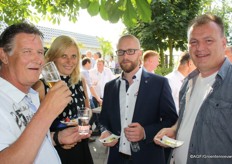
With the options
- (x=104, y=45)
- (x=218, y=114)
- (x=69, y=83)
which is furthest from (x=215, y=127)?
(x=104, y=45)

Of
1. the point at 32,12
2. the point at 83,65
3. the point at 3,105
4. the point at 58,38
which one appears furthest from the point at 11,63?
the point at 83,65

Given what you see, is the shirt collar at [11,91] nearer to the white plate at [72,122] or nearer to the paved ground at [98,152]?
the white plate at [72,122]

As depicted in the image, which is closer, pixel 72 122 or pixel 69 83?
pixel 72 122

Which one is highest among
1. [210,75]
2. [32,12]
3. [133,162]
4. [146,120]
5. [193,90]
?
[32,12]

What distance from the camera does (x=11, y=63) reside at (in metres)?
1.75

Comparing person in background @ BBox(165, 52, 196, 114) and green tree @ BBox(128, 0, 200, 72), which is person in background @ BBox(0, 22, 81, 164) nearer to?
person in background @ BBox(165, 52, 196, 114)

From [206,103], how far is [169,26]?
17.0 m

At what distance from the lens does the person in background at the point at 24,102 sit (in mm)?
1319

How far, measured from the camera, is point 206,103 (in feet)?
7.07

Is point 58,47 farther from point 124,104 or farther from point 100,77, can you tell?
point 100,77

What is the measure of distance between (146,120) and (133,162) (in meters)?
0.50

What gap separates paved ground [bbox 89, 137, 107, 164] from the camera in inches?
226

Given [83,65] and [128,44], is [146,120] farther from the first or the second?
[83,65]

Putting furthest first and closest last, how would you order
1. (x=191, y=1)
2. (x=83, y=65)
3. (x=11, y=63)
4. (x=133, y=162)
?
(x=191, y=1) → (x=83, y=65) → (x=133, y=162) → (x=11, y=63)
